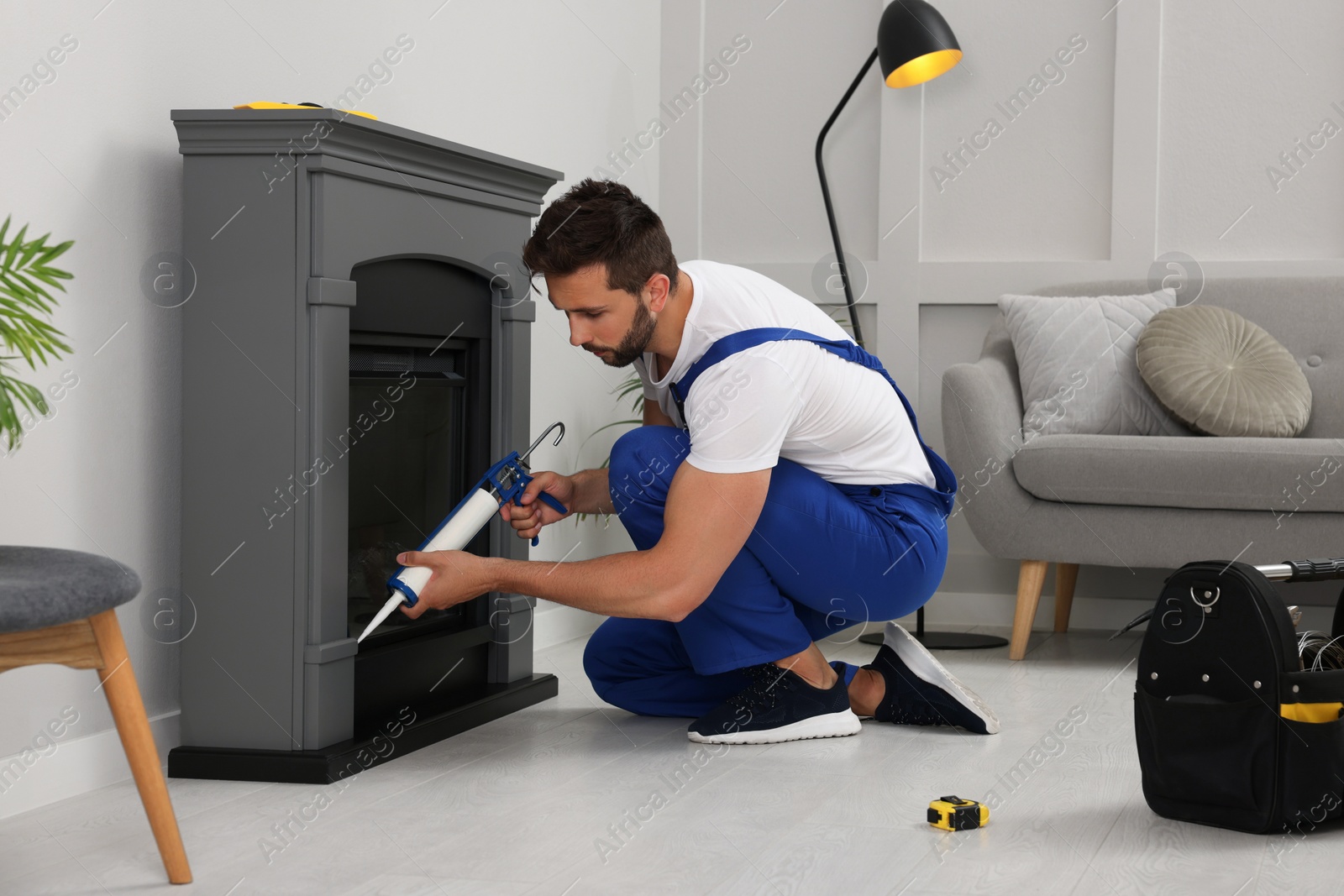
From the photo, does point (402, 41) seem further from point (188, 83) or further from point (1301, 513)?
point (1301, 513)

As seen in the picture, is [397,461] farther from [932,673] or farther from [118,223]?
[932,673]

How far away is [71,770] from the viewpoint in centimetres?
168

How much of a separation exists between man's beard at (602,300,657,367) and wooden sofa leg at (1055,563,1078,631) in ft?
5.88

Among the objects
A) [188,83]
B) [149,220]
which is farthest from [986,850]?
[188,83]

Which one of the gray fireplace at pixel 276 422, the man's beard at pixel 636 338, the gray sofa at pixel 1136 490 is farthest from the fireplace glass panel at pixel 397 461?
the gray sofa at pixel 1136 490

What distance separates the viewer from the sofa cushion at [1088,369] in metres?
2.94

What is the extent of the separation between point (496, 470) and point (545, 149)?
4.53ft

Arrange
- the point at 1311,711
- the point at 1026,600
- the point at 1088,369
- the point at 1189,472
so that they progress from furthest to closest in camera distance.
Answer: the point at 1088,369 < the point at 1026,600 < the point at 1189,472 < the point at 1311,711

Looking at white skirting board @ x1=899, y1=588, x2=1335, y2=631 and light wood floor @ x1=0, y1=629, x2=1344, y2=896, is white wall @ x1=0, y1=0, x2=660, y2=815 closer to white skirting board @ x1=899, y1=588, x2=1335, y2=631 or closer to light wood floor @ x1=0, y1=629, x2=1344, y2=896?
light wood floor @ x1=0, y1=629, x2=1344, y2=896

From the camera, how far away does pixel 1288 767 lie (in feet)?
4.72

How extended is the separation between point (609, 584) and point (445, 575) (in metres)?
0.22

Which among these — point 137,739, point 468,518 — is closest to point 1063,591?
point 468,518

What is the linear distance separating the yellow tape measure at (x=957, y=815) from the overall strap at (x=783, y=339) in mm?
655

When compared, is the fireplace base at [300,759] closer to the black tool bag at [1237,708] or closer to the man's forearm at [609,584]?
the man's forearm at [609,584]
